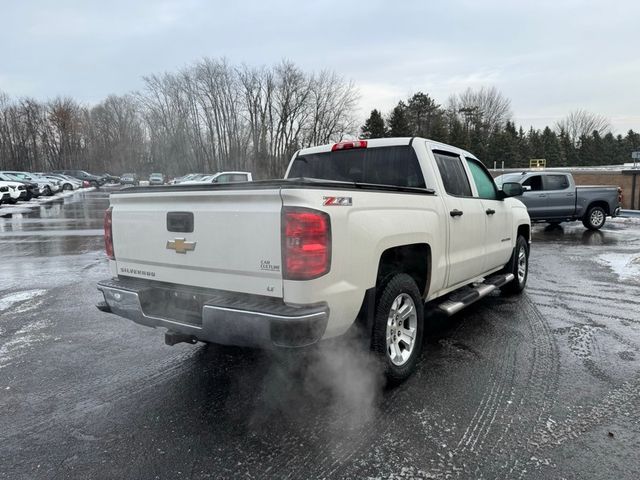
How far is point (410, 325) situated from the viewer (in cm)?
393

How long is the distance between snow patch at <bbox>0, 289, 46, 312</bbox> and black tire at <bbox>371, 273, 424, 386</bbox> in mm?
5381

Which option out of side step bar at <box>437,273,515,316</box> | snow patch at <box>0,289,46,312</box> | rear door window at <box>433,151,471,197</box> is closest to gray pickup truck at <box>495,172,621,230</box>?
side step bar at <box>437,273,515,316</box>

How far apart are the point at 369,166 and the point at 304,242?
2142 mm

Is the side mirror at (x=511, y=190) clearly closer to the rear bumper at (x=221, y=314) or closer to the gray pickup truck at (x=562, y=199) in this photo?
the rear bumper at (x=221, y=314)

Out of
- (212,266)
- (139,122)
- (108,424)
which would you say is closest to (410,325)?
(212,266)

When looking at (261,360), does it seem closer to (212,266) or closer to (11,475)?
(212,266)

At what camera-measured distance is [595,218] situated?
15.2 meters

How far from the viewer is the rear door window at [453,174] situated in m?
4.66

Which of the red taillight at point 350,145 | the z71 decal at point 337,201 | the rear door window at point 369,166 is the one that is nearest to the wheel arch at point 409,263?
the z71 decal at point 337,201

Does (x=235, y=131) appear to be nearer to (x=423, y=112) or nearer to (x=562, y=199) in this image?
(x=423, y=112)

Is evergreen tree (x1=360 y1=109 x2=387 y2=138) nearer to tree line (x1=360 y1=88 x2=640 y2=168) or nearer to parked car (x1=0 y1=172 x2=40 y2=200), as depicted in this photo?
tree line (x1=360 y1=88 x2=640 y2=168)

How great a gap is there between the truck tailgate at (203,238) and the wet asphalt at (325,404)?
3.04 feet

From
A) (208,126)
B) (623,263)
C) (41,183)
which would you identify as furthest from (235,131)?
(623,263)

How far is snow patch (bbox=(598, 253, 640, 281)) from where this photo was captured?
316 inches
